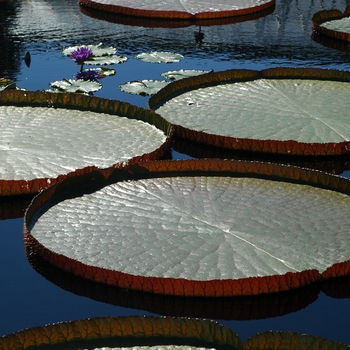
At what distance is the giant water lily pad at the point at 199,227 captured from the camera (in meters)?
1.58

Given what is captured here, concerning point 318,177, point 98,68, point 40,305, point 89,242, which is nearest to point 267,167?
point 318,177

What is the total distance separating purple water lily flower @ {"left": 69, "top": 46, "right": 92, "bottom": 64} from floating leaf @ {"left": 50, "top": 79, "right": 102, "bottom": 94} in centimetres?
20

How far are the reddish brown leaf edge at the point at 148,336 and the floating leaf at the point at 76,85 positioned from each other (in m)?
1.66

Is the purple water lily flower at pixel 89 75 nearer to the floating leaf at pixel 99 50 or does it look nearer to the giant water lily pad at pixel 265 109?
the floating leaf at pixel 99 50

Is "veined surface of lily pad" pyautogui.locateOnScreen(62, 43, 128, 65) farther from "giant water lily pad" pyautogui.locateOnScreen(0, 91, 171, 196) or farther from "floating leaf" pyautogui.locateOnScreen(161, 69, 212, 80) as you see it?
"giant water lily pad" pyautogui.locateOnScreen(0, 91, 171, 196)

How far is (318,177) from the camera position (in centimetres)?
203

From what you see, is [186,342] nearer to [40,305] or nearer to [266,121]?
[40,305]

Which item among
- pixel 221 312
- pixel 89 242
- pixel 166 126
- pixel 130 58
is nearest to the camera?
pixel 221 312

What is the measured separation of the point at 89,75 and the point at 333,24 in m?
1.52

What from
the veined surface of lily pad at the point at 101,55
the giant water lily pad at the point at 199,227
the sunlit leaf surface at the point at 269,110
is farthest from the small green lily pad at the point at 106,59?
the giant water lily pad at the point at 199,227

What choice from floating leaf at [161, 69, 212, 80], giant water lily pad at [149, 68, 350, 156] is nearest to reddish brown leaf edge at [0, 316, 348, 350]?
giant water lily pad at [149, 68, 350, 156]

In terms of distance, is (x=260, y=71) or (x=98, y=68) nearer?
(x=260, y=71)

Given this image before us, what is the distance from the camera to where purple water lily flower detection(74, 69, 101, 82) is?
307 centimetres

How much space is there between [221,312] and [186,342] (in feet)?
0.72
